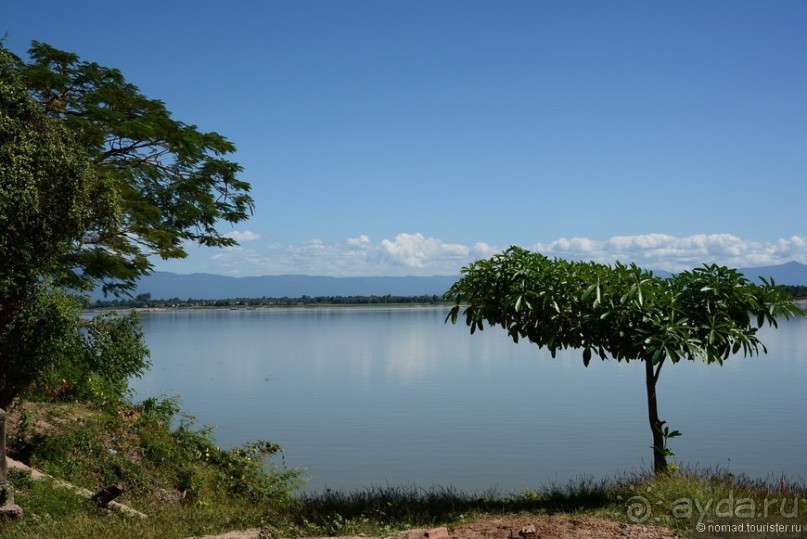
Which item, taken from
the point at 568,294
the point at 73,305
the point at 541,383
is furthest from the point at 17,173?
the point at 541,383

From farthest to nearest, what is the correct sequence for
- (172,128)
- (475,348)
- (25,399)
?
(475,348)
(172,128)
(25,399)

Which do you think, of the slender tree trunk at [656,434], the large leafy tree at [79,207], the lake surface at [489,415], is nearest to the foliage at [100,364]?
the large leafy tree at [79,207]

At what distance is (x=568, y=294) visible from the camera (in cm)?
991

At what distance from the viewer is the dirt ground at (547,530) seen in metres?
7.67

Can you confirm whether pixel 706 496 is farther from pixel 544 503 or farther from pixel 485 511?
pixel 485 511

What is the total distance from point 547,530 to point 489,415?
59.9ft

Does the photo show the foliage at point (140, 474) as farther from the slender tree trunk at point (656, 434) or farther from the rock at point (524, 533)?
Answer: the slender tree trunk at point (656, 434)

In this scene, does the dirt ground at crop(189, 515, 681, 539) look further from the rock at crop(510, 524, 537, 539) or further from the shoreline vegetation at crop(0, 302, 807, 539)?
the shoreline vegetation at crop(0, 302, 807, 539)

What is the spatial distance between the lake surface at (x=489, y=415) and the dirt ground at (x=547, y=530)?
5.41 meters


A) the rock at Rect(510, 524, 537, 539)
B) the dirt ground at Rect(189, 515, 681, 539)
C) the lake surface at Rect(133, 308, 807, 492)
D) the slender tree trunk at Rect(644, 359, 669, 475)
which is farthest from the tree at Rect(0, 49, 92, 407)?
the slender tree trunk at Rect(644, 359, 669, 475)

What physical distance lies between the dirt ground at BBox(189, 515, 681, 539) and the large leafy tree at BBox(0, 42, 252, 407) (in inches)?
317

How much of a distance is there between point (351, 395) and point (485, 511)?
22.2 m

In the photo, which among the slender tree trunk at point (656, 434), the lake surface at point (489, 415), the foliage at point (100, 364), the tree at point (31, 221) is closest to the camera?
the slender tree trunk at point (656, 434)

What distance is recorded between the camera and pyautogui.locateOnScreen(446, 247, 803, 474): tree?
380 inches
